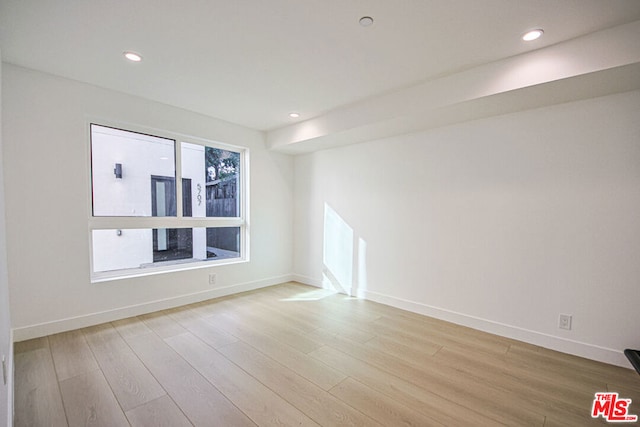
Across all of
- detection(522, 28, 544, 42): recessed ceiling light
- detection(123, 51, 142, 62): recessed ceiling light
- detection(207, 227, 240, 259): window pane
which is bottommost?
detection(207, 227, 240, 259): window pane

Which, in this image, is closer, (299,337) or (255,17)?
(255,17)

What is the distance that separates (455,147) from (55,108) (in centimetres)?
410

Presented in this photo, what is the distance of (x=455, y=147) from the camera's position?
307cm

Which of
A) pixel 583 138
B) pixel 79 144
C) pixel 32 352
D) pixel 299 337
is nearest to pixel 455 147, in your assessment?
pixel 583 138

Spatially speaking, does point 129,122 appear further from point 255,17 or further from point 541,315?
point 541,315

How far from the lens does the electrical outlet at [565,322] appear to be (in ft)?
7.98

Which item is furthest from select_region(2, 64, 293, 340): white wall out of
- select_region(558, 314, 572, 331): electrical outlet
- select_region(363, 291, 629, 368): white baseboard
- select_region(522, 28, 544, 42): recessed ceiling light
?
select_region(558, 314, 572, 331): electrical outlet

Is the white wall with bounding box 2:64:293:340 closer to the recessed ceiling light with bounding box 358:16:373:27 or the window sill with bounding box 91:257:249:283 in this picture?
the window sill with bounding box 91:257:249:283

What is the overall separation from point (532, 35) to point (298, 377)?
2982 mm

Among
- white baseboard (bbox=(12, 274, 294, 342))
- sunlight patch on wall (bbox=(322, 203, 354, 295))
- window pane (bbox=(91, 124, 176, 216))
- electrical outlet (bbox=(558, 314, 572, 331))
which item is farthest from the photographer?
sunlight patch on wall (bbox=(322, 203, 354, 295))

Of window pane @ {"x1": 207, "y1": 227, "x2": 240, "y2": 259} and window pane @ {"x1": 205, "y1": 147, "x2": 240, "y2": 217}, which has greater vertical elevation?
window pane @ {"x1": 205, "y1": 147, "x2": 240, "y2": 217}

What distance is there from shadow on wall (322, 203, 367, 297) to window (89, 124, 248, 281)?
4.30ft

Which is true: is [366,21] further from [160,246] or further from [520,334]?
[160,246]

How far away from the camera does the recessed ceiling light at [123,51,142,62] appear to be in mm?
2237
